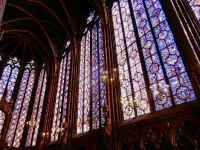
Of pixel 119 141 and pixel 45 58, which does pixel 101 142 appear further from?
pixel 45 58

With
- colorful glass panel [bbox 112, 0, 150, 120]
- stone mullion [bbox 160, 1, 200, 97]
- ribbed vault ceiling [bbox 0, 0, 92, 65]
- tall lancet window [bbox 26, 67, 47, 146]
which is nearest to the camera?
stone mullion [bbox 160, 1, 200, 97]

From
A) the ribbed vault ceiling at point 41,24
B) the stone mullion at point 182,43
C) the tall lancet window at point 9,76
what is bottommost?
the stone mullion at point 182,43

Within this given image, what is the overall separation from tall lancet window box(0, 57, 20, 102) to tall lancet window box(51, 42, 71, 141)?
5.90 meters

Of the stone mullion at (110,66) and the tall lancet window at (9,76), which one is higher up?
the tall lancet window at (9,76)

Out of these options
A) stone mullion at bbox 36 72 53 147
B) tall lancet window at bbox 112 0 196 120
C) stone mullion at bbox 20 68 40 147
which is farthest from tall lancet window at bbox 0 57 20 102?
tall lancet window at bbox 112 0 196 120

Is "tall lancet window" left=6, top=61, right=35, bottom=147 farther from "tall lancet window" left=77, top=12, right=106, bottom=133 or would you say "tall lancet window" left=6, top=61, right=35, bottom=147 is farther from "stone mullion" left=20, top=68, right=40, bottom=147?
"tall lancet window" left=77, top=12, right=106, bottom=133

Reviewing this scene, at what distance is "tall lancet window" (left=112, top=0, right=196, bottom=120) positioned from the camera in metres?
6.15

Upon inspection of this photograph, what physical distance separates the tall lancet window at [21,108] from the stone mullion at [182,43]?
14.5 meters

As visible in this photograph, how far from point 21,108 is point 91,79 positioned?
31.0 ft

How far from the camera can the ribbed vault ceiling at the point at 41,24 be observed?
540 inches

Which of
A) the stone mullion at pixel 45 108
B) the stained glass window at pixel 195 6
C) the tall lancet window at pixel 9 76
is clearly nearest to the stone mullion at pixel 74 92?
the stone mullion at pixel 45 108

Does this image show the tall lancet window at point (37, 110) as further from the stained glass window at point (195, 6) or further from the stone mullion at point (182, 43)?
the stained glass window at point (195, 6)

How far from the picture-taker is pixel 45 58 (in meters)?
18.0

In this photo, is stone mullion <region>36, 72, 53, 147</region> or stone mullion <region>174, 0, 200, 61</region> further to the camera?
stone mullion <region>36, 72, 53, 147</region>
